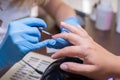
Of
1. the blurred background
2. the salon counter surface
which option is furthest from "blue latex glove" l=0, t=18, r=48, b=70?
Result: the blurred background

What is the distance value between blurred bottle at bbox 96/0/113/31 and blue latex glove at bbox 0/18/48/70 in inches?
19.7

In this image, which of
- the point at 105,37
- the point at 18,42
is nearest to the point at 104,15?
the point at 105,37

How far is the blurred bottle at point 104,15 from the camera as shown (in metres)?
1.06

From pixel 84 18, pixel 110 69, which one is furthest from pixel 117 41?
pixel 110 69

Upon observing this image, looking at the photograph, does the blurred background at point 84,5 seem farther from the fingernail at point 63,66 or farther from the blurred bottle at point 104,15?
the fingernail at point 63,66

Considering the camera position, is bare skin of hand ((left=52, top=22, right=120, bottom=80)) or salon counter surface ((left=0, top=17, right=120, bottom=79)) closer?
bare skin of hand ((left=52, top=22, right=120, bottom=80))

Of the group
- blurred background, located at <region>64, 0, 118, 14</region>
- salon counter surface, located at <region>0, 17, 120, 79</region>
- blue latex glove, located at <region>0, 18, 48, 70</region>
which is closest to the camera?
blue latex glove, located at <region>0, 18, 48, 70</region>

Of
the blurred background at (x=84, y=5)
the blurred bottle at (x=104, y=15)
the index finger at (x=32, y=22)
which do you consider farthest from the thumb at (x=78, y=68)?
the blurred background at (x=84, y=5)

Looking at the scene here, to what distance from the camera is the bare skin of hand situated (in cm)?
63

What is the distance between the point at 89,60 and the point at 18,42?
0.19 m

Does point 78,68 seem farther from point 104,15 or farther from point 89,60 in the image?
point 104,15

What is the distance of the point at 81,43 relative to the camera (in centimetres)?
68

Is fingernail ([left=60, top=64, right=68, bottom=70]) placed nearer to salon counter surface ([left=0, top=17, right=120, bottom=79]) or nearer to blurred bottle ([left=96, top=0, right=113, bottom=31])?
salon counter surface ([left=0, top=17, right=120, bottom=79])

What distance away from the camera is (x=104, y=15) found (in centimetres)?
106
